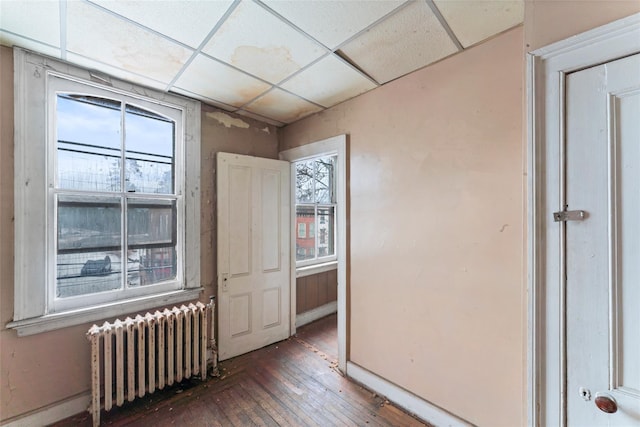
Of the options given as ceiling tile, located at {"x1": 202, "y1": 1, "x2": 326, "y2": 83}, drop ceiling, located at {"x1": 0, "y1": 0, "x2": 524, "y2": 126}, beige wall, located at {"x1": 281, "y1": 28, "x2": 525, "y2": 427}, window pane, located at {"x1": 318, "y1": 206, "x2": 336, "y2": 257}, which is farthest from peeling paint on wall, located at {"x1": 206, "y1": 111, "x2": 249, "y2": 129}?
window pane, located at {"x1": 318, "y1": 206, "x2": 336, "y2": 257}

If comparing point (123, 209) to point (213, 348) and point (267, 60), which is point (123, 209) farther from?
point (267, 60)

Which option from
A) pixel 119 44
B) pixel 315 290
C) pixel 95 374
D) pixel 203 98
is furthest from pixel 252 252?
pixel 119 44

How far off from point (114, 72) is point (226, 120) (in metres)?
0.96

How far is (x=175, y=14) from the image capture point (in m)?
1.39

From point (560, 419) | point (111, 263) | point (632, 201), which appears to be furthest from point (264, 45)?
point (560, 419)

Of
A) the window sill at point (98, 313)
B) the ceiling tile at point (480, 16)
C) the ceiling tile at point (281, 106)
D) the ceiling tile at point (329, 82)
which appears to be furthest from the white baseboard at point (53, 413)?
the ceiling tile at point (480, 16)

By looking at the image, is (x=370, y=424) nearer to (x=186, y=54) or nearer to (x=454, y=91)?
(x=454, y=91)

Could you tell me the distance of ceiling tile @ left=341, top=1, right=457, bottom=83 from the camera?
4.67 feet

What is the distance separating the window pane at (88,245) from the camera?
1.93m

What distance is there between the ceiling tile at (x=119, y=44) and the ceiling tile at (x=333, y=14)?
777 millimetres

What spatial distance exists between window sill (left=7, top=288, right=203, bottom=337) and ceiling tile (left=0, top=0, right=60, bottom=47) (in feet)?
5.89

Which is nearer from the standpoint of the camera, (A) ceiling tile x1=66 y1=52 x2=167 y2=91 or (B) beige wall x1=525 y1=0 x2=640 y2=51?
(B) beige wall x1=525 y1=0 x2=640 y2=51

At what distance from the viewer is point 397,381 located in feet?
6.73

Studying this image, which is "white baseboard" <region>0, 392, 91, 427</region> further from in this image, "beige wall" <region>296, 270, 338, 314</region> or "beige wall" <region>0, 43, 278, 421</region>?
"beige wall" <region>296, 270, 338, 314</region>
